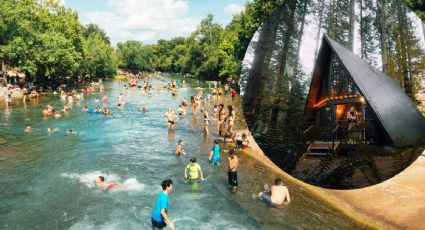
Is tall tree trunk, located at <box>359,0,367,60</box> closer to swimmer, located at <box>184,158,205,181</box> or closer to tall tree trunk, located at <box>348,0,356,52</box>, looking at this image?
tall tree trunk, located at <box>348,0,356,52</box>

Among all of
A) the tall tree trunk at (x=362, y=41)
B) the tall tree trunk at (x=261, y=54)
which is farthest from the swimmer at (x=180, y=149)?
the tall tree trunk at (x=362, y=41)

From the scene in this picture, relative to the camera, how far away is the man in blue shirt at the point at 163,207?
991cm

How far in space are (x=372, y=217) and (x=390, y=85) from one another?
39.5 feet

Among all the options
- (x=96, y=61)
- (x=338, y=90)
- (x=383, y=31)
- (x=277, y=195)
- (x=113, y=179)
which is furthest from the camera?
(x=96, y=61)

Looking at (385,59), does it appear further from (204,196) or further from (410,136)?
(204,196)

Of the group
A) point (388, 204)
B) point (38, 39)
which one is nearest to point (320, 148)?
point (388, 204)

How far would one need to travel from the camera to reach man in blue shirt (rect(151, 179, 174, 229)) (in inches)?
390

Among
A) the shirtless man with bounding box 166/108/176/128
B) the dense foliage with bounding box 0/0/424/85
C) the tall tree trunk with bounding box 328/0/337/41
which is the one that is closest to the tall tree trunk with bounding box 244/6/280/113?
the tall tree trunk with bounding box 328/0/337/41

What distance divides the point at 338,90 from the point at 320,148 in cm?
39

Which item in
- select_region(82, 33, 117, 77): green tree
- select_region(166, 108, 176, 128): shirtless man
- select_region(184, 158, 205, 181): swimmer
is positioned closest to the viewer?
select_region(184, 158, 205, 181): swimmer

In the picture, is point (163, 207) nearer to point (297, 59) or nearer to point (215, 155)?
point (297, 59)

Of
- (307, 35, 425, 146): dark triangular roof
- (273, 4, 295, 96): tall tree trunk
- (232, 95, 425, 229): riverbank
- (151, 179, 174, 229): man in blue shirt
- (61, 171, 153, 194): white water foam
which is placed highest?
(273, 4, 295, 96): tall tree trunk

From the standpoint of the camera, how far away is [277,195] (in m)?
13.8

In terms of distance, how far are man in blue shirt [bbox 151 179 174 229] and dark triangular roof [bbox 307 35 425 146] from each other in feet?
26.7
